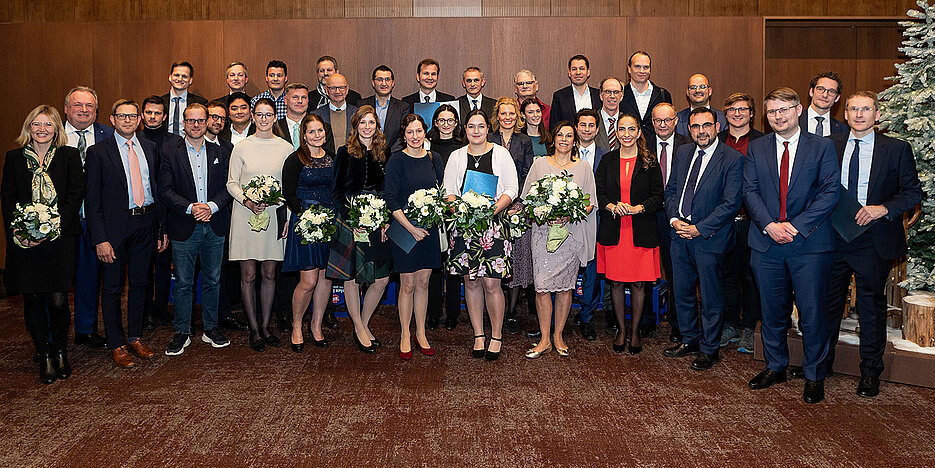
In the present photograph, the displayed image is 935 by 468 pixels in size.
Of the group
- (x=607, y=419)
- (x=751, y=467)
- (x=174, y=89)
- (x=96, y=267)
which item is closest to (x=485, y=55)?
(x=174, y=89)

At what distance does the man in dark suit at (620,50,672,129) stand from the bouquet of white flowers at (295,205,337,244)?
2.82 m

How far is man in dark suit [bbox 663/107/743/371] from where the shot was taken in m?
4.98

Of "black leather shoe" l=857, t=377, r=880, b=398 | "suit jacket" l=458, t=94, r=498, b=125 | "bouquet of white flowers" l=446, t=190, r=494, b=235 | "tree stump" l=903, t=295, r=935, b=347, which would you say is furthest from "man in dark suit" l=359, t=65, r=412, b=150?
"tree stump" l=903, t=295, r=935, b=347

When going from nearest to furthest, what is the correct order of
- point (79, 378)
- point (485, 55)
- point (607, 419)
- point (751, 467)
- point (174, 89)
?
point (751, 467) < point (607, 419) < point (79, 378) < point (174, 89) < point (485, 55)

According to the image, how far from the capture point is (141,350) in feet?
17.3

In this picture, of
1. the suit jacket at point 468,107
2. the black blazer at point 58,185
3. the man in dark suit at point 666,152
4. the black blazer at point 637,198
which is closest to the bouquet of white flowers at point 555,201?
the black blazer at point 637,198

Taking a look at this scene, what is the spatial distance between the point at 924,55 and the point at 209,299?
531cm

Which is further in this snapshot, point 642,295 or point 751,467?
point 642,295

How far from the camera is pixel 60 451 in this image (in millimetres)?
3635

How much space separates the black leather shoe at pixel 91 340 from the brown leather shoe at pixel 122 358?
1.79 ft

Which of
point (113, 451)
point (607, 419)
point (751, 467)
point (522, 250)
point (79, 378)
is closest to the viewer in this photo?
point (751, 467)

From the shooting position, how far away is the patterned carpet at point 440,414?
140 inches

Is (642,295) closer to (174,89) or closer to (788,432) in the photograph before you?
(788,432)

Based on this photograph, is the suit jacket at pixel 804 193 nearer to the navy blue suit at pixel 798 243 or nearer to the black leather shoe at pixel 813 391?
the navy blue suit at pixel 798 243
